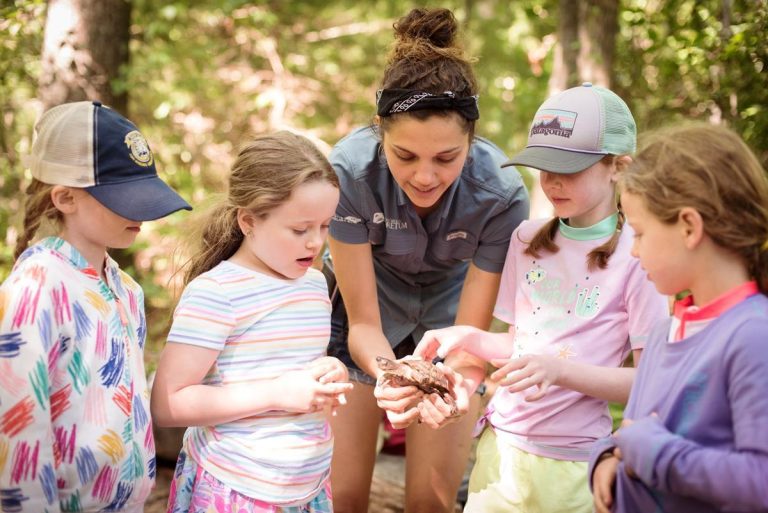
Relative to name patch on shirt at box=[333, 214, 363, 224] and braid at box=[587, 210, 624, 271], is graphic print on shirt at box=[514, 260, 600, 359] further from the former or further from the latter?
name patch on shirt at box=[333, 214, 363, 224]

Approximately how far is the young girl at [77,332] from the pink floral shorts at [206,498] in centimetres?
17

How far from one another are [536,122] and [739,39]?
1553mm

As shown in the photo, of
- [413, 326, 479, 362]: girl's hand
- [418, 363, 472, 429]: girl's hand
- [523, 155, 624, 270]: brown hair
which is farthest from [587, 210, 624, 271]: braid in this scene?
[418, 363, 472, 429]: girl's hand

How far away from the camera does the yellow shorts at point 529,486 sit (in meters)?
2.96

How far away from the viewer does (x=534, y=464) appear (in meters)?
3.00

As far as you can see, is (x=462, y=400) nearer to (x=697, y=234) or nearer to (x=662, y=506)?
(x=662, y=506)

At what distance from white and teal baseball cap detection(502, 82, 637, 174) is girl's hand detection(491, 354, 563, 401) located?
0.70 metres

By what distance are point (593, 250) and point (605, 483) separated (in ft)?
3.21

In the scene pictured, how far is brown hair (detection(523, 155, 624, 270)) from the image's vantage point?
2.98 metres

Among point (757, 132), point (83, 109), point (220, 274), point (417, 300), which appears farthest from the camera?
point (757, 132)

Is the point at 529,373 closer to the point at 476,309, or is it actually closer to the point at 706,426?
the point at 706,426

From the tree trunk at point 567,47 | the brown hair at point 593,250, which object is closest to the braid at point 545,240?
the brown hair at point 593,250

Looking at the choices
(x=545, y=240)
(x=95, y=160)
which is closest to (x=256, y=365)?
(x=95, y=160)

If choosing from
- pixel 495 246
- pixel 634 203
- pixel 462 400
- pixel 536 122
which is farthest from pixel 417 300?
pixel 634 203
